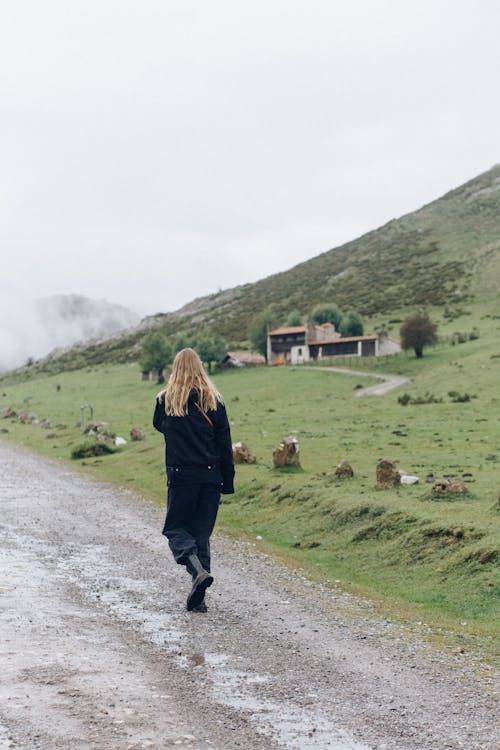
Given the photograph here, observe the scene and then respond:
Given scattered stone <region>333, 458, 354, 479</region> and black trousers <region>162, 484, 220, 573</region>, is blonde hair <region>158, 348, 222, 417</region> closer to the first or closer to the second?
black trousers <region>162, 484, 220, 573</region>

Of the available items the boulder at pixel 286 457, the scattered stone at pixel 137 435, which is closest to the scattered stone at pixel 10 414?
the scattered stone at pixel 137 435

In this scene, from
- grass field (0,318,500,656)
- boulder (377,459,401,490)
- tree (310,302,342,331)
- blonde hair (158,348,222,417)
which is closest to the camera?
blonde hair (158,348,222,417)

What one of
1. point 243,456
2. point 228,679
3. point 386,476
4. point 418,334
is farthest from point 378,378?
point 228,679

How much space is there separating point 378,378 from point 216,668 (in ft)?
229

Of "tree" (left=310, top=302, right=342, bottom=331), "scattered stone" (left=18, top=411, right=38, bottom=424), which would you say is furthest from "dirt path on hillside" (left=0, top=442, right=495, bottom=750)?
"tree" (left=310, top=302, right=342, bottom=331)

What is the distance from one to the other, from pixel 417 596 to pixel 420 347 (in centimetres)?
7792

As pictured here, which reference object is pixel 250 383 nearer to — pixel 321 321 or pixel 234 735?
pixel 321 321

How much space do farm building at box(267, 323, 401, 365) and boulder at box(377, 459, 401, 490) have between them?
82600 mm

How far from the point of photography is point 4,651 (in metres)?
8.80

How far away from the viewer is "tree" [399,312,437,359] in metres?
87.5

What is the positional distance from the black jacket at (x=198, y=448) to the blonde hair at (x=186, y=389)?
0.09 metres

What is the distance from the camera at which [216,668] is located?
8547 millimetres

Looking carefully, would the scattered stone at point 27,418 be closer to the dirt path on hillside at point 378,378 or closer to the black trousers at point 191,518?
the dirt path on hillside at point 378,378

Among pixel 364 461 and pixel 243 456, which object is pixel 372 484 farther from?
pixel 243 456
